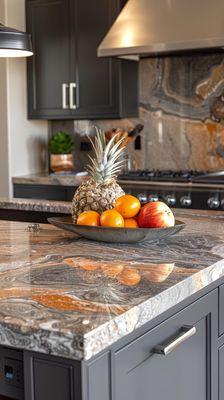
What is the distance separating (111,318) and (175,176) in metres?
3.30

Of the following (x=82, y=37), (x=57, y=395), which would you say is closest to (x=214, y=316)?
(x=57, y=395)

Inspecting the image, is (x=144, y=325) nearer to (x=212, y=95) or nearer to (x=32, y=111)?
(x=212, y=95)

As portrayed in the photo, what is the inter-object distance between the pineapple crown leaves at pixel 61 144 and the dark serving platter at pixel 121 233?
3127 millimetres

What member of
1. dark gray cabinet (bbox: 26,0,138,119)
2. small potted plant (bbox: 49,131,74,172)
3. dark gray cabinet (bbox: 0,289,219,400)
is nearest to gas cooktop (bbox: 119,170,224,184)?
dark gray cabinet (bbox: 26,0,138,119)

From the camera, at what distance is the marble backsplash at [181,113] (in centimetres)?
487

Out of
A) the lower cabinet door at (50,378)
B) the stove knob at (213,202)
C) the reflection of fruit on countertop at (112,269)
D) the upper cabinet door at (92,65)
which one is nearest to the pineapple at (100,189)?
the reflection of fruit on countertop at (112,269)

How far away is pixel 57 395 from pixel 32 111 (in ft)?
13.6

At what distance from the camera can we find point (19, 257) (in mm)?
1966

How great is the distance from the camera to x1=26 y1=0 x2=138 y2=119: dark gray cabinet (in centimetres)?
490

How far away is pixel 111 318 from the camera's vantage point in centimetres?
134

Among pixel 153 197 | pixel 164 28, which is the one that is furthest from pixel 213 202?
pixel 164 28

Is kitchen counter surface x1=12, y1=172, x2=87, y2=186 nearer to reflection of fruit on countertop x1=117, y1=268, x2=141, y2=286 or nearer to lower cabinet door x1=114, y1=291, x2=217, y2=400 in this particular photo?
lower cabinet door x1=114, y1=291, x2=217, y2=400

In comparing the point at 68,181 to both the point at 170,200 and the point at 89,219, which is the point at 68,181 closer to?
the point at 170,200

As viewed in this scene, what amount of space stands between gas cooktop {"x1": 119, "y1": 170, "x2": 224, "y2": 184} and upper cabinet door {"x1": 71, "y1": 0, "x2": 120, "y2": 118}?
518 millimetres
